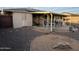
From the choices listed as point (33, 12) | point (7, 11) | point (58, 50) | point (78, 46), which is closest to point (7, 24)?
point (7, 11)

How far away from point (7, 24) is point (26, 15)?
Answer: 0.32 metres

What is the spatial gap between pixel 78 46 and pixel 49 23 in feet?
1.91

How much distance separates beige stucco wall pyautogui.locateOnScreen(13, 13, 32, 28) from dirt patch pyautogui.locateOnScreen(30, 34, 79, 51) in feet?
1.03

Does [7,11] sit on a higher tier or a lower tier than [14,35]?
higher

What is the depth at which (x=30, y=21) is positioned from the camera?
2.77 m

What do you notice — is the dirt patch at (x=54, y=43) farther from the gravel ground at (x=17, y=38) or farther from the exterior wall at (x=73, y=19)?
the exterior wall at (x=73, y=19)

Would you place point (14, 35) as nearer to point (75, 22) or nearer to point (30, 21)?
point (30, 21)

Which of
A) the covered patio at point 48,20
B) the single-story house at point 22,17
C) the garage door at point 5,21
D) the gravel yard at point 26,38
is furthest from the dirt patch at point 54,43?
the garage door at point 5,21

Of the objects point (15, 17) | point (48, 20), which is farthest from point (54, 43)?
point (15, 17)

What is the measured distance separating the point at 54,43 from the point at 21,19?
2.09 feet

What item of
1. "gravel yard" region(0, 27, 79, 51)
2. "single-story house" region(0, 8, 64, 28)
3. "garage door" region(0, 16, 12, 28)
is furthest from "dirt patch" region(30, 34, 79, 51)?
"garage door" region(0, 16, 12, 28)
